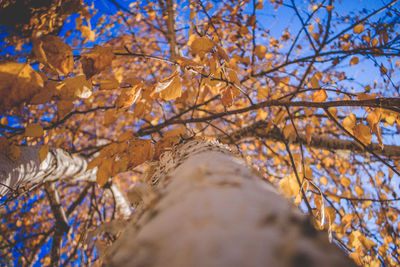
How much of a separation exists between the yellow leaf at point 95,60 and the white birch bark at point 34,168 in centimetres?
62

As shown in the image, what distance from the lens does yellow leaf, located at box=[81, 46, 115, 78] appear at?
809 mm

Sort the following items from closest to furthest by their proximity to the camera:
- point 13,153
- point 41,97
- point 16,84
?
point 16,84
point 41,97
point 13,153

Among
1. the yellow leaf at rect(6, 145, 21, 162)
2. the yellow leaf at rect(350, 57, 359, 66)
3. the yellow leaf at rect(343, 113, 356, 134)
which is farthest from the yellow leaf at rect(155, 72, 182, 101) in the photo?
the yellow leaf at rect(350, 57, 359, 66)

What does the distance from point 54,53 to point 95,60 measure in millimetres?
156

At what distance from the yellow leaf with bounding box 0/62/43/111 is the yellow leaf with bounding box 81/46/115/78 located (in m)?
0.20

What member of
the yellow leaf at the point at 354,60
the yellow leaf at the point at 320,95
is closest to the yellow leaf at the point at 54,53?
the yellow leaf at the point at 320,95

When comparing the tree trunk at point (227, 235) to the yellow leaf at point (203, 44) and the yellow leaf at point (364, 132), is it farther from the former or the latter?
the yellow leaf at point (364, 132)

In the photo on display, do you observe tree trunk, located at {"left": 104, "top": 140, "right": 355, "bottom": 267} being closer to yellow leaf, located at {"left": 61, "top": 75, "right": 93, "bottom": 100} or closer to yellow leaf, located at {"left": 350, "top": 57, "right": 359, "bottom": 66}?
yellow leaf, located at {"left": 61, "top": 75, "right": 93, "bottom": 100}

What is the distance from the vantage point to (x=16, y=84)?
0.66 m

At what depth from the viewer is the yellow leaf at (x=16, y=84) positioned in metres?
0.64

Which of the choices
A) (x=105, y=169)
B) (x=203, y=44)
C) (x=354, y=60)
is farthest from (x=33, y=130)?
(x=354, y=60)

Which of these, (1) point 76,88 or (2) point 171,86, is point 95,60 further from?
(2) point 171,86

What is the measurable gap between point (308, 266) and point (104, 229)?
26.1 inches

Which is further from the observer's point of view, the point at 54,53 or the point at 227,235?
the point at 54,53
